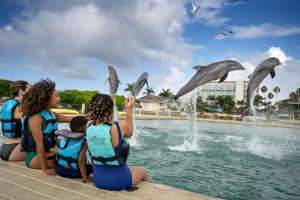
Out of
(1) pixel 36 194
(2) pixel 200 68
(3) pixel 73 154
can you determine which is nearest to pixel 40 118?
(3) pixel 73 154

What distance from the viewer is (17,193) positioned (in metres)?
3.40

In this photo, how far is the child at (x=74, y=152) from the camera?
3.84 metres

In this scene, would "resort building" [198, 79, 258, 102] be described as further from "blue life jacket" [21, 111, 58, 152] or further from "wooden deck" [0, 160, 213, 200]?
"wooden deck" [0, 160, 213, 200]

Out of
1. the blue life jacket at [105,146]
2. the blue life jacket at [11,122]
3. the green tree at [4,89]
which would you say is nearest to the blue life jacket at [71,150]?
the blue life jacket at [105,146]

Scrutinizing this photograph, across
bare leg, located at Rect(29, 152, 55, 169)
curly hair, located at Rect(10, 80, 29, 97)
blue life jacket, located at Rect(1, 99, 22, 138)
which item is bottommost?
bare leg, located at Rect(29, 152, 55, 169)

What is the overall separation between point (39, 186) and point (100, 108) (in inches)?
54.0

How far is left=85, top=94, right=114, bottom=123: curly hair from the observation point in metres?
3.39

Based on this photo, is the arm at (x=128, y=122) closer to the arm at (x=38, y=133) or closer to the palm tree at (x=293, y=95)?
the arm at (x=38, y=133)

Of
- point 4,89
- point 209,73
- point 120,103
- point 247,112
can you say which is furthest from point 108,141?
point 120,103

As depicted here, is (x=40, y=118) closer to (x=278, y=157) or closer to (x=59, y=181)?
(x=59, y=181)

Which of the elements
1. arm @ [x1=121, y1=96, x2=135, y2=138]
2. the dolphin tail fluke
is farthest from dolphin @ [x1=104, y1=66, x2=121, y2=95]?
arm @ [x1=121, y1=96, x2=135, y2=138]

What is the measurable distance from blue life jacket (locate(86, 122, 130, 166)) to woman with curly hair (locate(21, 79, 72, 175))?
3.58 ft

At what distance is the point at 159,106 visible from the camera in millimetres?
60812

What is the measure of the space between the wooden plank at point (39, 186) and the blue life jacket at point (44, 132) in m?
0.45
